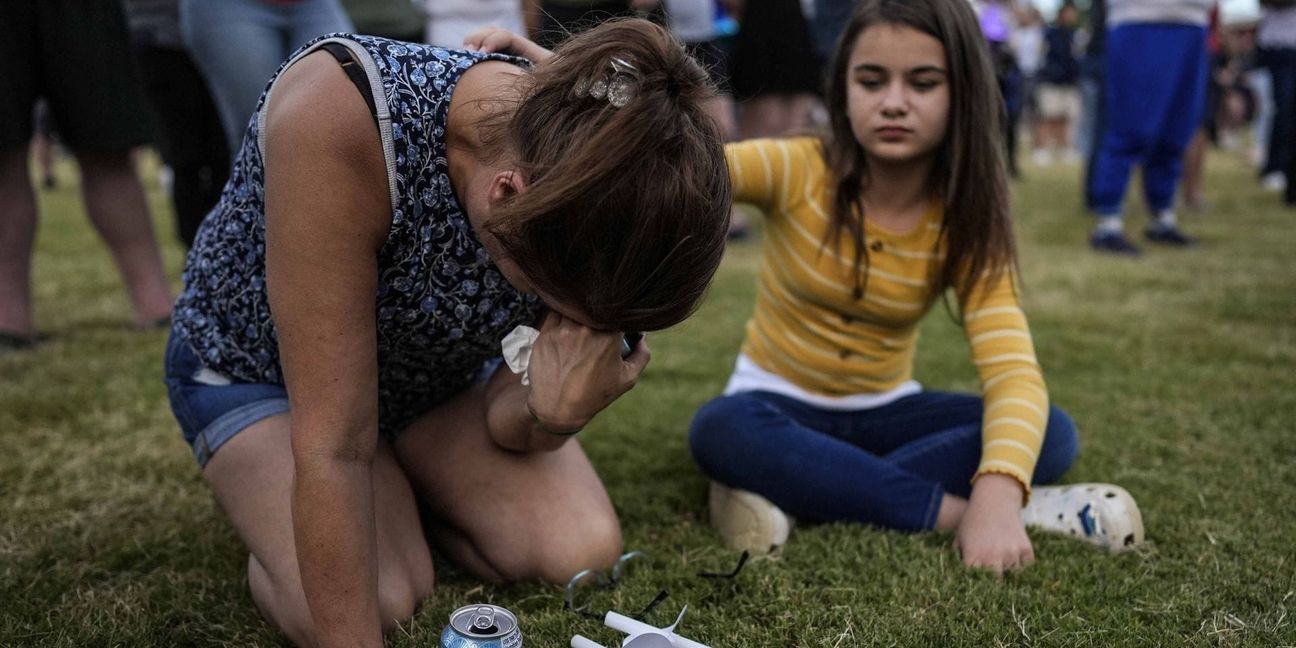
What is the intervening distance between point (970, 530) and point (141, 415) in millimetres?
2000

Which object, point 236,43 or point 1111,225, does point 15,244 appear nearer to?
point 236,43

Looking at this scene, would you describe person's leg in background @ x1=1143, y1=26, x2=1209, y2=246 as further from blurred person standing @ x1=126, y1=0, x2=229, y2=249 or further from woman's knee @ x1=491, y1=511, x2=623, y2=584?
woman's knee @ x1=491, y1=511, x2=623, y2=584

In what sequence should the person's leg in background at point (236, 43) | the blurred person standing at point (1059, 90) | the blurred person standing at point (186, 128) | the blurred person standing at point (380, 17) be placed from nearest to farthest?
1. the person's leg in background at point (236, 43)
2. the blurred person standing at point (380, 17)
3. the blurred person standing at point (186, 128)
4. the blurred person standing at point (1059, 90)

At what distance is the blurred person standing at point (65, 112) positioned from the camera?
3.12 m

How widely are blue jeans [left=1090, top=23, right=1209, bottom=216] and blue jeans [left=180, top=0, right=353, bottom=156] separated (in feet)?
12.1

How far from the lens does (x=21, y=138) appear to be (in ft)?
10.3

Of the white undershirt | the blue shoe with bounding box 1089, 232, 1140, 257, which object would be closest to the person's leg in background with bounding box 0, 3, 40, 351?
the white undershirt

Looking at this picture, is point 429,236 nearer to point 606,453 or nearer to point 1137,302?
point 606,453

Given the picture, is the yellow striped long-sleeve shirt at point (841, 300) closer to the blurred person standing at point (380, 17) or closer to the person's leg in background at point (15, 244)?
the blurred person standing at point (380, 17)

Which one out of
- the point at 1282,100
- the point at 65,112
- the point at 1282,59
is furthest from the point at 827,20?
the point at 1282,100

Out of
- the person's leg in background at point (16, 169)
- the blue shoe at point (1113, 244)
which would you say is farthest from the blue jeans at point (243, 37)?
the blue shoe at point (1113, 244)

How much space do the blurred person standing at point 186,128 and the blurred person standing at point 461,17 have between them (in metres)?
1.00

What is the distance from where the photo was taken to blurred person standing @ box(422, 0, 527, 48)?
3.24 meters

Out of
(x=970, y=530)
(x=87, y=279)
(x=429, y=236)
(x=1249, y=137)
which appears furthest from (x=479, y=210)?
(x=1249, y=137)
